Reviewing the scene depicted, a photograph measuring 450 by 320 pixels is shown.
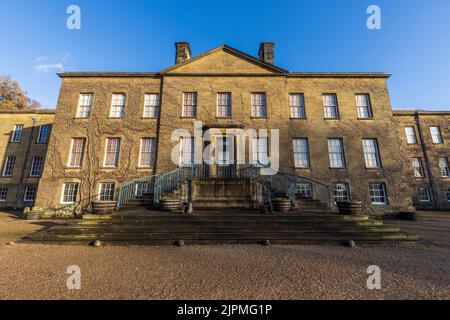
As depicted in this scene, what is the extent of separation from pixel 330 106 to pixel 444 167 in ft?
56.1

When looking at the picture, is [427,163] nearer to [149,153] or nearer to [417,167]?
[417,167]

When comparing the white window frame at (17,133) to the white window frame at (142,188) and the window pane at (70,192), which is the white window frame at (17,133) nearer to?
the window pane at (70,192)

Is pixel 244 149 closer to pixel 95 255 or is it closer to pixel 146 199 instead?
pixel 146 199

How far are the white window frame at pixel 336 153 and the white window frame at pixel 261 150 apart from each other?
15.4 ft

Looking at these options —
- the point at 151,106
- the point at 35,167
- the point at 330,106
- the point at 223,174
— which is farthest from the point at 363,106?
the point at 35,167

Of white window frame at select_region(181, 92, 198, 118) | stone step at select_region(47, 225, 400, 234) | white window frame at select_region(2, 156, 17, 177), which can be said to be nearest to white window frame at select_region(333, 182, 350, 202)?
stone step at select_region(47, 225, 400, 234)

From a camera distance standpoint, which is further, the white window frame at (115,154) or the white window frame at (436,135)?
the white window frame at (436,135)

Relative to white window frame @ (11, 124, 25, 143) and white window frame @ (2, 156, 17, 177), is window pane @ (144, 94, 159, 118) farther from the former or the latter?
white window frame @ (2, 156, 17, 177)

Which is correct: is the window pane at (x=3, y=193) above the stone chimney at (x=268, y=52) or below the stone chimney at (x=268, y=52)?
below

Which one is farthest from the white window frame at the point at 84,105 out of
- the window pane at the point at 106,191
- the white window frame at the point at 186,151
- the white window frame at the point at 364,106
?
the white window frame at the point at 364,106

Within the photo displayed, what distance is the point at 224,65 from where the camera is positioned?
14852 millimetres

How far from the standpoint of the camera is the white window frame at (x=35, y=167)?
18.9 m

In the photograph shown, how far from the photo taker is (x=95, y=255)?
211 inches

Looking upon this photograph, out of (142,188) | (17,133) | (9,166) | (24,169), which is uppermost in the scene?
(17,133)
